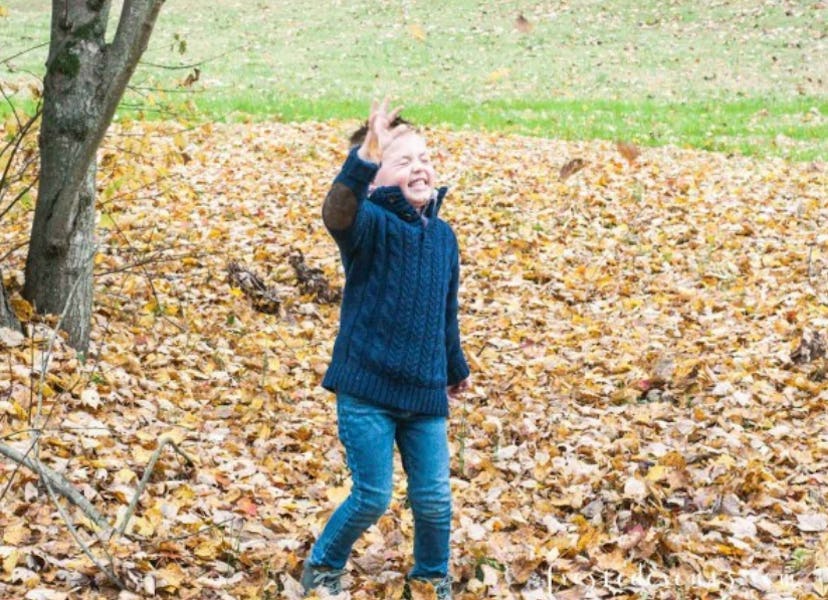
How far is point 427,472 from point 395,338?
51 cm

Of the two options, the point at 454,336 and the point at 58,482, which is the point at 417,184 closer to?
the point at 454,336

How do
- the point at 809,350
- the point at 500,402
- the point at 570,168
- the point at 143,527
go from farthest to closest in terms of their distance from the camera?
the point at 570,168
the point at 809,350
the point at 500,402
the point at 143,527

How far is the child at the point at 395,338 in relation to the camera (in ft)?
12.0

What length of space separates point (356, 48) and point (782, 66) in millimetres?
10409

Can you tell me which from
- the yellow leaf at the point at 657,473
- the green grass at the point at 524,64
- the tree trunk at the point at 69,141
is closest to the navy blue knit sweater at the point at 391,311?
the yellow leaf at the point at 657,473

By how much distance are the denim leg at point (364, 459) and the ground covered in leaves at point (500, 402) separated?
47cm

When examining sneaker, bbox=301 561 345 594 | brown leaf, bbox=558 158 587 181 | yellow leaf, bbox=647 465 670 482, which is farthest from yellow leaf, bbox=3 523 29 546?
brown leaf, bbox=558 158 587 181

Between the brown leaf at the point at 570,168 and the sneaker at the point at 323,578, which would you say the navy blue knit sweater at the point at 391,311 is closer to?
the sneaker at the point at 323,578

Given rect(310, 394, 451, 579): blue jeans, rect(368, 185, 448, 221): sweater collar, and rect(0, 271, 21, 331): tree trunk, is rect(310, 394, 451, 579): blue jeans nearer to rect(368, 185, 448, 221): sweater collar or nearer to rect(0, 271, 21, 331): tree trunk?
rect(368, 185, 448, 221): sweater collar

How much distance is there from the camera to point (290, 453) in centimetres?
559

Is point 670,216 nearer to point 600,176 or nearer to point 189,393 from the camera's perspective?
point 600,176

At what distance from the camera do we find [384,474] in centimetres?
376

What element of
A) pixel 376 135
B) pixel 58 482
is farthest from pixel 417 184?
pixel 58 482

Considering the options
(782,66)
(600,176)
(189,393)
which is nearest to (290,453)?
(189,393)
